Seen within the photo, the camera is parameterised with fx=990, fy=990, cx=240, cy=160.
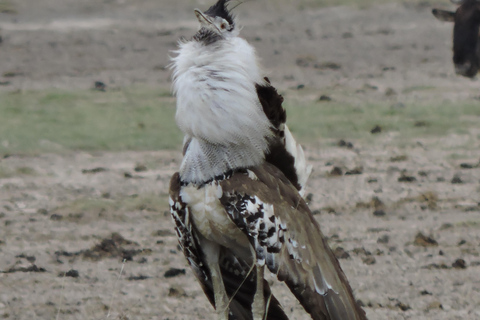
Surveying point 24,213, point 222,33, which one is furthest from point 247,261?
point 24,213

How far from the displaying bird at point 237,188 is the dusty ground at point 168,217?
87 cm

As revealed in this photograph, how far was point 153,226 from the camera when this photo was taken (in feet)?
21.0

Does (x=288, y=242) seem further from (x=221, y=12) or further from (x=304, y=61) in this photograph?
(x=304, y=61)

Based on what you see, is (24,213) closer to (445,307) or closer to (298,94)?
(445,307)

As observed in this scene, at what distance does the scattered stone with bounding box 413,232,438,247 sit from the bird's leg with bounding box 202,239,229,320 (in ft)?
7.26

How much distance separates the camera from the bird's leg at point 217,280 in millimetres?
3947

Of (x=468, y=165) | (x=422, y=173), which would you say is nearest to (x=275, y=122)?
(x=422, y=173)

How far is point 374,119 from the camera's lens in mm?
9727

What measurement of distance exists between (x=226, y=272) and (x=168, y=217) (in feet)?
8.40

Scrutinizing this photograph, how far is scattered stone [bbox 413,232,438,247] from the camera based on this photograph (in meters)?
5.88

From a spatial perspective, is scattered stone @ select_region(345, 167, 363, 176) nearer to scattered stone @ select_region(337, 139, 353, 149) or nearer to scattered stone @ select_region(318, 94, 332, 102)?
scattered stone @ select_region(337, 139, 353, 149)

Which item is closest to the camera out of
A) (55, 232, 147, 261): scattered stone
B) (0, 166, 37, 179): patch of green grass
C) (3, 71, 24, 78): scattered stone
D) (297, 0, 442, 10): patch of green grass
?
(55, 232, 147, 261): scattered stone

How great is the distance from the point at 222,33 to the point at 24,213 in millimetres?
3185

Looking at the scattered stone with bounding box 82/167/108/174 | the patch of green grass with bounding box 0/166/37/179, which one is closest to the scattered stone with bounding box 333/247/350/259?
the scattered stone with bounding box 82/167/108/174
